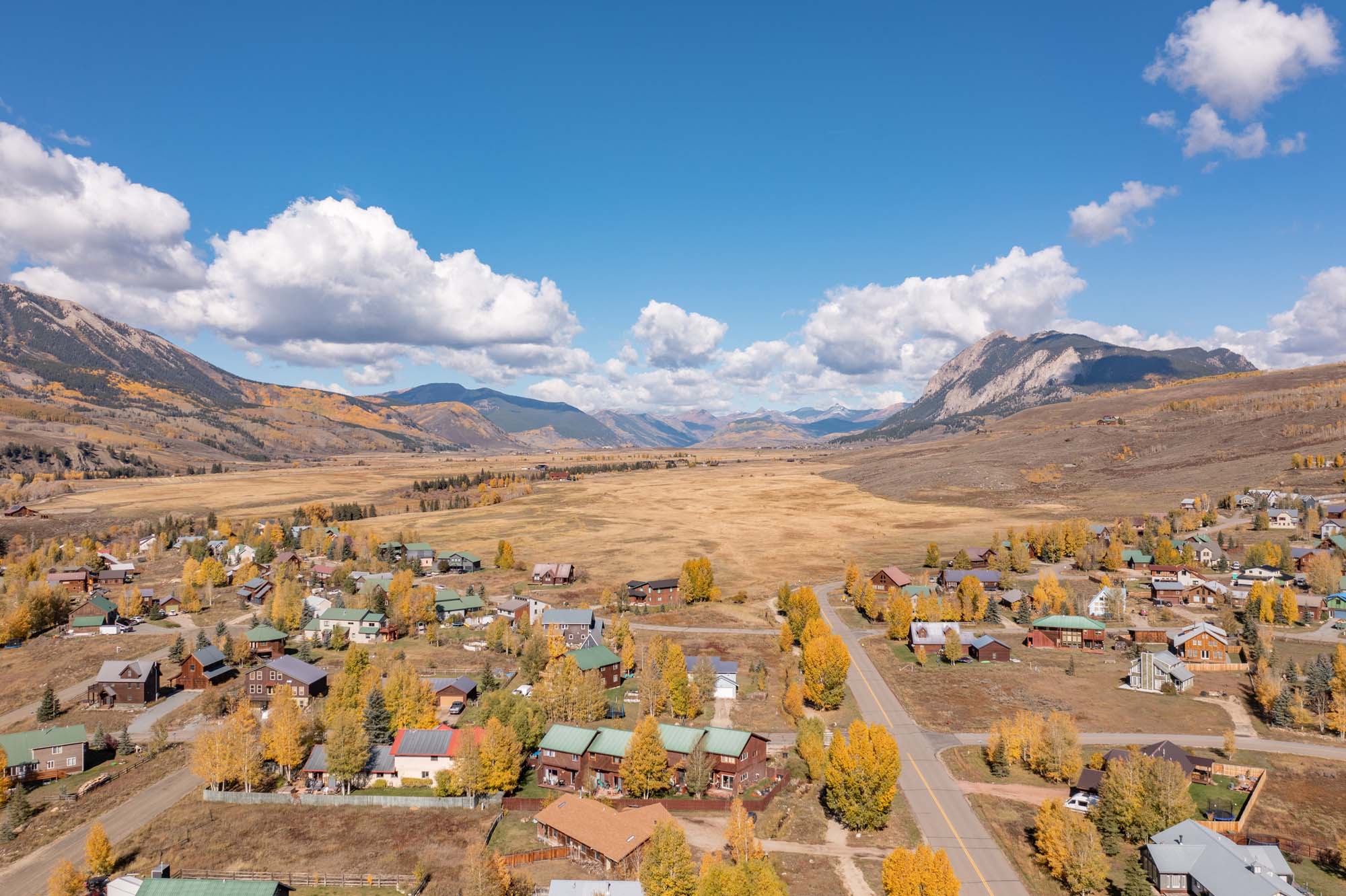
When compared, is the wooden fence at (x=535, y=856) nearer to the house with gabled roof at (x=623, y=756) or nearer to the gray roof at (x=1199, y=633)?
the house with gabled roof at (x=623, y=756)

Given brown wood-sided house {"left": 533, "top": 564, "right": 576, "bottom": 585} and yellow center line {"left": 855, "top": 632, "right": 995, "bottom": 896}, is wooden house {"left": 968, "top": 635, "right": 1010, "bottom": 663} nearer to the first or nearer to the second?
yellow center line {"left": 855, "top": 632, "right": 995, "bottom": 896}

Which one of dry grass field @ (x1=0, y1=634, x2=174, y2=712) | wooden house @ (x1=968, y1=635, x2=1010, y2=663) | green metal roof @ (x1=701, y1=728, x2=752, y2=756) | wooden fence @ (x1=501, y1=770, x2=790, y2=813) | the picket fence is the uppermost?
dry grass field @ (x1=0, y1=634, x2=174, y2=712)

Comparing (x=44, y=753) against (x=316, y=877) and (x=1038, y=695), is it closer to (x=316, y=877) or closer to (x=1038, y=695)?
(x=316, y=877)

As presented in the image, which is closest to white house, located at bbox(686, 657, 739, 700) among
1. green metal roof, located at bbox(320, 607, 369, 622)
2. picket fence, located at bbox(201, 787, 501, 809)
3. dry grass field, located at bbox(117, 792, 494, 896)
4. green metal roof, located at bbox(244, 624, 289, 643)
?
picket fence, located at bbox(201, 787, 501, 809)

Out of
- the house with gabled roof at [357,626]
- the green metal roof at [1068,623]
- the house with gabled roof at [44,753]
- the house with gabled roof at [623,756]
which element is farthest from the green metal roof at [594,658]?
the green metal roof at [1068,623]

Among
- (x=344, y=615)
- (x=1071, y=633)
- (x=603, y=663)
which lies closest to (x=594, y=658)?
(x=603, y=663)

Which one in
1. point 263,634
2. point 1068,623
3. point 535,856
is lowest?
point 1068,623
